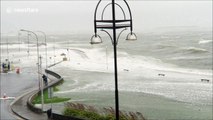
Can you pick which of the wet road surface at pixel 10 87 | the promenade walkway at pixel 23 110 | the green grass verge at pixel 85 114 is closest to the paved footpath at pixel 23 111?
the promenade walkway at pixel 23 110

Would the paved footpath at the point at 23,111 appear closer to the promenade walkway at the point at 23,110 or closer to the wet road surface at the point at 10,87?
the promenade walkway at the point at 23,110

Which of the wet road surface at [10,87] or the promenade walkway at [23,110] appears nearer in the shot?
the promenade walkway at [23,110]

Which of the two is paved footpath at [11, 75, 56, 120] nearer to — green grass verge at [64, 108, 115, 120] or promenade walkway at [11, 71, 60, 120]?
promenade walkway at [11, 71, 60, 120]

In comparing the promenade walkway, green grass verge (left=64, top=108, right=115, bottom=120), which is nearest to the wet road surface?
the promenade walkway

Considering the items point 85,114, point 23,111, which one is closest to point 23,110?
point 23,111

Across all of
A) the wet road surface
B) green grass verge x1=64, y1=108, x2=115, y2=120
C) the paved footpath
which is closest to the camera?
green grass verge x1=64, y1=108, x2=115, y2=120

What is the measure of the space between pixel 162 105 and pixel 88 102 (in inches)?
255

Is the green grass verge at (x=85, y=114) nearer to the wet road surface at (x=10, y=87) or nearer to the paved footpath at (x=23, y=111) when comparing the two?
the paved footpath at (x=23, y=111)

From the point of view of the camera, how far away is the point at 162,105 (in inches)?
1298

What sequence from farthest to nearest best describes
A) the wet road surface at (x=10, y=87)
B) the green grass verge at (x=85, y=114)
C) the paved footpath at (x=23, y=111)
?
1. the wet road surface at (x=10, y=87)
2. the paved footpath at (x=23, y=111)
3. the green grass verge at (x=85, y=114)

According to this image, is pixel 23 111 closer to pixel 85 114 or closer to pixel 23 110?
pixel 23 110

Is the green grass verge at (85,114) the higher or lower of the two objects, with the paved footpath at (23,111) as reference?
higher

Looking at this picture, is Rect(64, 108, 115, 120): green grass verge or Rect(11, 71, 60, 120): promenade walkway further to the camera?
Rect(11, 71, 60, 120): promenade walkway

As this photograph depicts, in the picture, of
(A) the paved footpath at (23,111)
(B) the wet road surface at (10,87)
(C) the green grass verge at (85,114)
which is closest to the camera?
(C) the green grass verge at (85,114)
